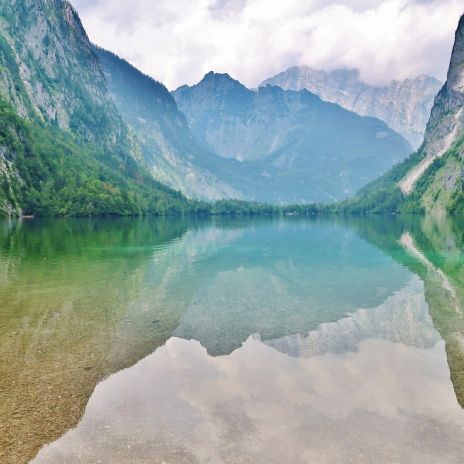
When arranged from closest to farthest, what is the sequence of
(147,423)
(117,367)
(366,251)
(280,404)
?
(147,423) < (280,404) < (117,367) < (366,251)

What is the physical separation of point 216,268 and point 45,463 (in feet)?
112

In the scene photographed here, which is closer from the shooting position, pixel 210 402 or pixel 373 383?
pixel 210 402

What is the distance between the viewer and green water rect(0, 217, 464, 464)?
11484 mm

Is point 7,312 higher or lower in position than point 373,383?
lower

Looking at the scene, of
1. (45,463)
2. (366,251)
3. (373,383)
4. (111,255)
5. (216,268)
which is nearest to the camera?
(45,463)

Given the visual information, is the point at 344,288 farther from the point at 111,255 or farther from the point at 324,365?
the point at 111,255

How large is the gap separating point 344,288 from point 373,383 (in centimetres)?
1774

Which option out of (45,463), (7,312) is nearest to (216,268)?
(7,312)

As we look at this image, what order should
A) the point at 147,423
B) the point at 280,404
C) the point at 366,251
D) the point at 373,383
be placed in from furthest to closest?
the point at 366,251, the point at 373,383, the point at 280,404, the point at 147,423

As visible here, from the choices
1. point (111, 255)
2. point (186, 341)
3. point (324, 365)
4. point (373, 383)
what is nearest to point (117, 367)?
point (186, 341)

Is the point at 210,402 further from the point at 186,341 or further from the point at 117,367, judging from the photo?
the point at 186,341

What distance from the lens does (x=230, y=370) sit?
55.5 ft

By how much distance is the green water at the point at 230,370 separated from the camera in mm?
11484

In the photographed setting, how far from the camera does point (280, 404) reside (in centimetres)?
1377
